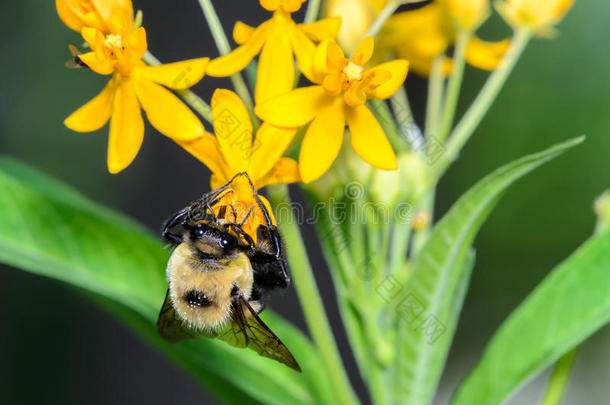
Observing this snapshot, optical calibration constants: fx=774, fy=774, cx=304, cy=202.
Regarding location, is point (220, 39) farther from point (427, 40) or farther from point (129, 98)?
point (427, 40)

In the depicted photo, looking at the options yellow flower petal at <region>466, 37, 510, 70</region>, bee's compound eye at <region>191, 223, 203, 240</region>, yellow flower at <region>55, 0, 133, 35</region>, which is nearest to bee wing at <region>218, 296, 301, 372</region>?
bee's compound eye at <region>191, 223, 203, 240</region>

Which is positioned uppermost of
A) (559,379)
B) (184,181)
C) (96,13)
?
(96,13)

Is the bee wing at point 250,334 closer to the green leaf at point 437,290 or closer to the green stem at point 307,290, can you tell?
the green stem at point 307,290

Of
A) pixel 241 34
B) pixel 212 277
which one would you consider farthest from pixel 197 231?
pixel 241 34

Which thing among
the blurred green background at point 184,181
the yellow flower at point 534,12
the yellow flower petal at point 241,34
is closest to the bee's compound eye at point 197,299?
the yellow flower petal at point 241,34

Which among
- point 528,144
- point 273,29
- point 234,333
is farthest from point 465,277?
Result: point 528,144

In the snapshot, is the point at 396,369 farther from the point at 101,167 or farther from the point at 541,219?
the point at 541,219

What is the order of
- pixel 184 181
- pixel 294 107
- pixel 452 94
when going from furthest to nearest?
1. pixel 184 181
2. pixel 452 94
3. pixel 294 107

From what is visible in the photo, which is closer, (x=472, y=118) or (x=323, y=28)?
(x=323, y=28)

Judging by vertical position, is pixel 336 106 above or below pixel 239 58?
below
